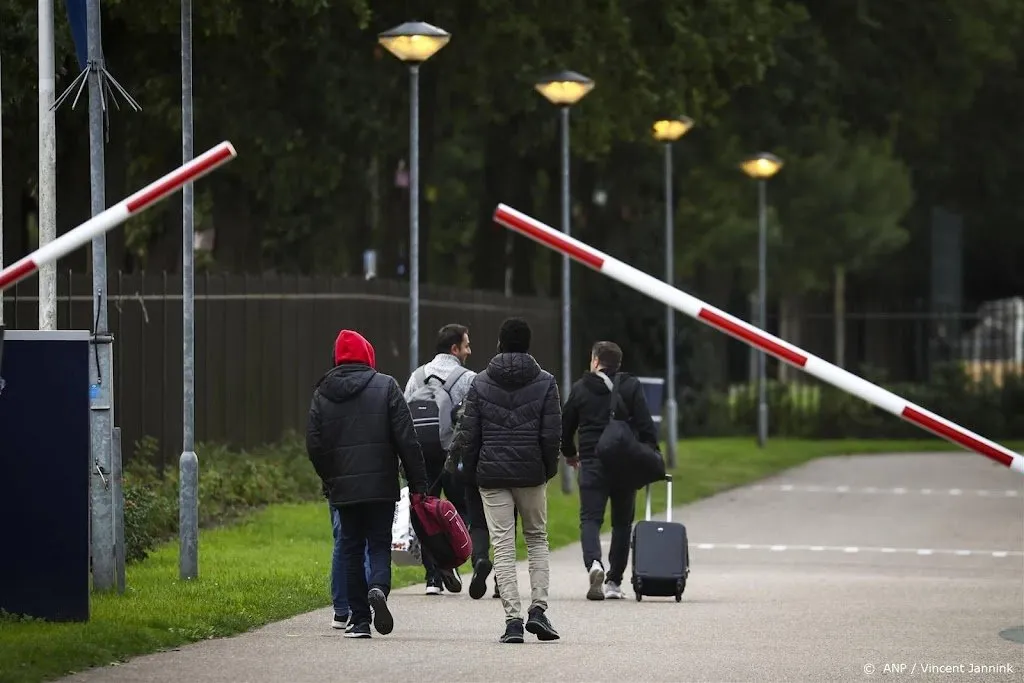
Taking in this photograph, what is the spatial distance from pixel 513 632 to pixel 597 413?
11.6ft

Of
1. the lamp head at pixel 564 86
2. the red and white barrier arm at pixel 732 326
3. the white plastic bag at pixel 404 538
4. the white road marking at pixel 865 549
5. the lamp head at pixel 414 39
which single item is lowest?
the white road marking at pixel 865 549

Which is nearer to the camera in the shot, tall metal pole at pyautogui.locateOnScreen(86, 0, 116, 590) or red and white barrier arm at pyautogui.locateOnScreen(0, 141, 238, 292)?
red and white barrier arm at pyautogui.locateOnScreen(0, 141, 238, 292)

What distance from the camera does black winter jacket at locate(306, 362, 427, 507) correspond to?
1235 centimetres

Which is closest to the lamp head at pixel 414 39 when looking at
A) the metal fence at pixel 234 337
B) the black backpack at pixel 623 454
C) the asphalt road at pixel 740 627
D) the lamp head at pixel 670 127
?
the metal fence at pixel 234 337

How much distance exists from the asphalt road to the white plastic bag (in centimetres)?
26

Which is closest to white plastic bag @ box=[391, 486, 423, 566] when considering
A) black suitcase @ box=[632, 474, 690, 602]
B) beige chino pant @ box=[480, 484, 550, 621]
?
black suitcase @ box=[632, 474, 690, 602]

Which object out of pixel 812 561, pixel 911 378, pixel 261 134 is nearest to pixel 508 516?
pixel 812 561

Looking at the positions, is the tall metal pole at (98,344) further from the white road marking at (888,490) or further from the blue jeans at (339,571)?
the white road marking at (888,490)

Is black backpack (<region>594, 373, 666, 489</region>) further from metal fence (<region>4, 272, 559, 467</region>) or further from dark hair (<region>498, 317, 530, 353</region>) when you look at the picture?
metal fence (<region>4, 272, 559, 467</region>)

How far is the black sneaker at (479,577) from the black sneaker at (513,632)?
105 inches

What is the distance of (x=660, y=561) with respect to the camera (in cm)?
1547

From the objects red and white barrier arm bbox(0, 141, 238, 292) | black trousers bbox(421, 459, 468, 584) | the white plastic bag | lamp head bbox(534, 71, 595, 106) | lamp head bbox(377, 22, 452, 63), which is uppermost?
lamp head bbox(534, 71, 595, 106)

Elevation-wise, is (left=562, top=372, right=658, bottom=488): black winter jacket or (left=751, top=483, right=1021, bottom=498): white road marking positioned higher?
(left=562, top=372, right=658, bottom=488): black winter jacket

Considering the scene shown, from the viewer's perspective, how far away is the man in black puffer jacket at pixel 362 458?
12359mm
